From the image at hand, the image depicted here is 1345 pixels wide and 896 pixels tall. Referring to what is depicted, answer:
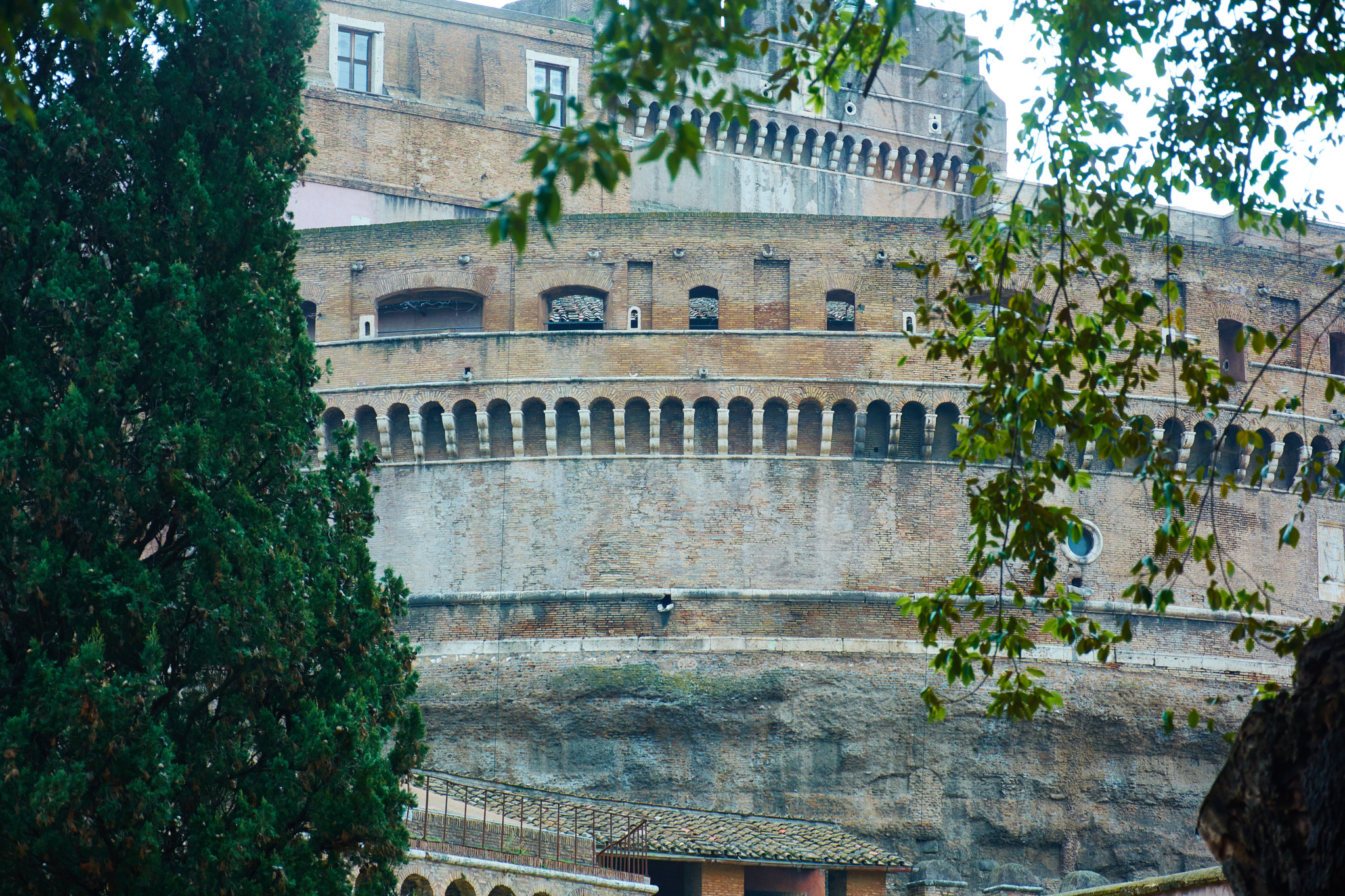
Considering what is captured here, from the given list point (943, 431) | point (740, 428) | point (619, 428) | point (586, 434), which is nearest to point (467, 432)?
point (586, 434)

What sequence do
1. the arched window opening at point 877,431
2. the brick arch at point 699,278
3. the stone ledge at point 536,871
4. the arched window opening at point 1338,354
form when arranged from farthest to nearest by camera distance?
the arched window opening at point 1338,354, the brick arch at point 699,278, the arched window opening at point 877,431, the stone ledge at point 536,871

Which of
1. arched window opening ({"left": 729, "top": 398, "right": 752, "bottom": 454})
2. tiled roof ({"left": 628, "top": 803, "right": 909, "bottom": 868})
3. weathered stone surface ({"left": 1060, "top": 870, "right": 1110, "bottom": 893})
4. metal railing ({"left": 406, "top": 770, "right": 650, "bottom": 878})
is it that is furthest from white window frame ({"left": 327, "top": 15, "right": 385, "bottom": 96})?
weathered stone surface ({"left": 1060, "top": 870, "right": 1110, "bottom": 893})

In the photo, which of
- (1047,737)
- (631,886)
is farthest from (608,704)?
(1047,737)

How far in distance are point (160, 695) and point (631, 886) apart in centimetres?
724

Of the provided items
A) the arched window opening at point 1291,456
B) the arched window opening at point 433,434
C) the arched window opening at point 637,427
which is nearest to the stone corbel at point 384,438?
the arched window opening at point 433,434

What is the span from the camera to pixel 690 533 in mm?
17375

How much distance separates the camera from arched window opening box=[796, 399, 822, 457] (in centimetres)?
1770

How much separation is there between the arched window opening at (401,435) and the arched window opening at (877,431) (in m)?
5.15

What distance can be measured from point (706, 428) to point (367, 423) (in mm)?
3864

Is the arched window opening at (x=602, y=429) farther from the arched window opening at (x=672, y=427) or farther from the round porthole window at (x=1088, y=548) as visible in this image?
the round porthole window at (x=1088, y=548)

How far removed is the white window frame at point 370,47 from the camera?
74.7 feet

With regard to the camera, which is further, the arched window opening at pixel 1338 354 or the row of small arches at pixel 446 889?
the arched window opening at pixel 1338 354

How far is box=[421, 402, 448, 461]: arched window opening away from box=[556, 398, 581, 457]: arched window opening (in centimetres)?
130

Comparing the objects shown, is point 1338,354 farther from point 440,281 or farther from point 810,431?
point 440,281
